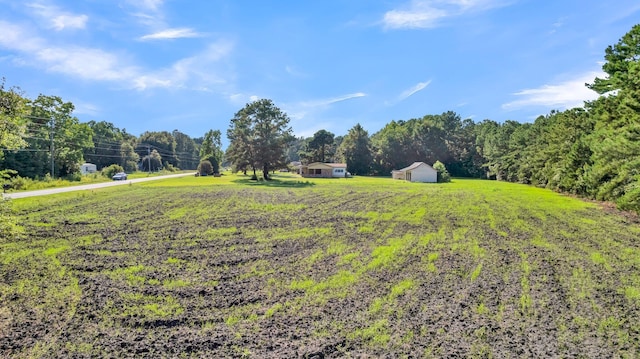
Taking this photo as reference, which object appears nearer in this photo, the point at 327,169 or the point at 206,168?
the point at 327,169

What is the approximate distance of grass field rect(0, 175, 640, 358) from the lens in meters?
4.60

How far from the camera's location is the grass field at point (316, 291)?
460 cm

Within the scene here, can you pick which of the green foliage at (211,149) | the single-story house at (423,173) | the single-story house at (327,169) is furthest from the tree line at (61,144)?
the single-story house at (423,173)

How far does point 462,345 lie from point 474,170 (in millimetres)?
73022

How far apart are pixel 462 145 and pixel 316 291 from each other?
7589 cm

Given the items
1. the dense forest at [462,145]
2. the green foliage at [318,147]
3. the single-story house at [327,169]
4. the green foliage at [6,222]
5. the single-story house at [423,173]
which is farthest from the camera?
the green foliage at [318,147]

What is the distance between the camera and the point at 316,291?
21.1 feet

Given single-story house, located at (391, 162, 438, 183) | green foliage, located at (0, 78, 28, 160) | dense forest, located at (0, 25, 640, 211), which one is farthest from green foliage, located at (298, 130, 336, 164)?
green foliage, located at (0, 78, 28, 160)

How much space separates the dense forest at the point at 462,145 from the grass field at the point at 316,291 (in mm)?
2928

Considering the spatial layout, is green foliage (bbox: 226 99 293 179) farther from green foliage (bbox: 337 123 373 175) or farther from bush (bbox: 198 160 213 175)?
green foliage (bbox: 337 123 373 175)

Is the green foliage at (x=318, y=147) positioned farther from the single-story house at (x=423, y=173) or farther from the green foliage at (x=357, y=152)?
the single-story house at (x=423, y=173)

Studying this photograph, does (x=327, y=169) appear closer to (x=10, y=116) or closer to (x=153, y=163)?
(x=153, y=163)

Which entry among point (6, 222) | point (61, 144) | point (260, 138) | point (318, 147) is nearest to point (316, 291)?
→ point (6, 222)

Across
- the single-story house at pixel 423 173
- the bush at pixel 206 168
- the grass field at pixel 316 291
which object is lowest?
the grass field at pixel 316 291
